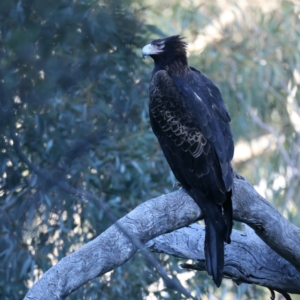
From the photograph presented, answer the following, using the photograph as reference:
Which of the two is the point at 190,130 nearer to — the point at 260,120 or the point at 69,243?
the point at 69,243

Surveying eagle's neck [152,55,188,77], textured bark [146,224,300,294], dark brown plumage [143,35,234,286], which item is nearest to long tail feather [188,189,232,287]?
dark brown plumage [143,35,234,286]

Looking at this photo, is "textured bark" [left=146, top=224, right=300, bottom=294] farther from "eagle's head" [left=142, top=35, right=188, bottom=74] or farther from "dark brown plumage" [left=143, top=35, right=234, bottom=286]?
"eagle's head" [left=142, top=35, right=188, bottom=74]

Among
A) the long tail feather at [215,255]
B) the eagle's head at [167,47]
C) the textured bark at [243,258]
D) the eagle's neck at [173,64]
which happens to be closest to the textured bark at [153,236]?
the textured bark at [243,258]

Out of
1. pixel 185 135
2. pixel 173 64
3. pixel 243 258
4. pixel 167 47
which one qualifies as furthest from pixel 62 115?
pixel 243 258

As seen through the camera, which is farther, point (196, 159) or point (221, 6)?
point (221, 6)

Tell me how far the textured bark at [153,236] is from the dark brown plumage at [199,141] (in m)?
0.08

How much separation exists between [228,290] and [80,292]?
2.33 metres

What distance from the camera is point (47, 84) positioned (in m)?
Answer: 1.46

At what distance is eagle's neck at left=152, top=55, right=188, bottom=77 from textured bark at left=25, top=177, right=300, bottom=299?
33.3 inches

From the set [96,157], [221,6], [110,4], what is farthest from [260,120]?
[110,4]

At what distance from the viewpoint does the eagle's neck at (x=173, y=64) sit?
3.52m

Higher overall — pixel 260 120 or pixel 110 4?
pixel 110 4

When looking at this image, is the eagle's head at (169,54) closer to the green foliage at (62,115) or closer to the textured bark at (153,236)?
the green foliage at (62,115)

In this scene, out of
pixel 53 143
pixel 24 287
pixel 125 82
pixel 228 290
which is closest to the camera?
pixel 125 82
